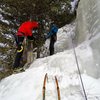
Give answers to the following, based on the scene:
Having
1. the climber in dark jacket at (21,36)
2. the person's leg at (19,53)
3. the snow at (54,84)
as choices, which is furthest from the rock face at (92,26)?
the person's leg at (19,53)

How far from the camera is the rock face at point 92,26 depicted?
7320mm

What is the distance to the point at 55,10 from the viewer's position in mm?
13102

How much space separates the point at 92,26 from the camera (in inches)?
367

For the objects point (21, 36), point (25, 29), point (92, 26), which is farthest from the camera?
point (25, 29)

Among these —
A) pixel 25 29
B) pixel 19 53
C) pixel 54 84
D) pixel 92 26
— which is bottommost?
pixel 54 84

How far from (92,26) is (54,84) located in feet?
10.2

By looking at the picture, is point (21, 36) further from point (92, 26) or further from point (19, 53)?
point (92, 26)

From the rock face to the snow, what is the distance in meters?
0.21

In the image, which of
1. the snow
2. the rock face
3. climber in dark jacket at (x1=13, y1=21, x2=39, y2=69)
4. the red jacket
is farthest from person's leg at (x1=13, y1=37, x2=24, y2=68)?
the rock face

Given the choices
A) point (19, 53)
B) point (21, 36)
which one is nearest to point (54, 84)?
point (19, 53)

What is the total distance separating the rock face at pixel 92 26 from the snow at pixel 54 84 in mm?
214

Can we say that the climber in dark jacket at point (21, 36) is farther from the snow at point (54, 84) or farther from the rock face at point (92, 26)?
the rock face at point (92, 26)

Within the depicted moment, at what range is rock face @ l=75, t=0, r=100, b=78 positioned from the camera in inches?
288

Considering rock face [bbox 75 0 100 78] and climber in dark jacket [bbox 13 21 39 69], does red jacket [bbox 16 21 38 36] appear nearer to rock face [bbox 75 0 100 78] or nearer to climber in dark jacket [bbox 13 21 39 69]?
climber in dark jacket [bbox 13 21 39 69]
